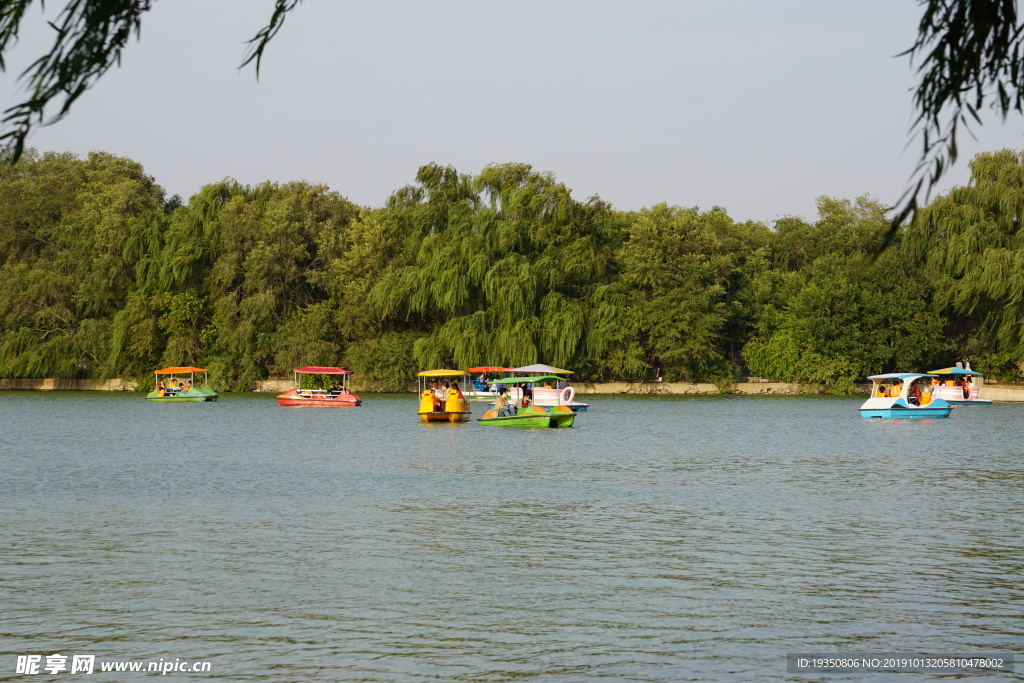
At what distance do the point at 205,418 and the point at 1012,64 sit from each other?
46580 mm

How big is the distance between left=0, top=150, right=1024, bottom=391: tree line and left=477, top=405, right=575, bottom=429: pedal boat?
21116 millimetres

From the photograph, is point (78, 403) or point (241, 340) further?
point (241, 340)

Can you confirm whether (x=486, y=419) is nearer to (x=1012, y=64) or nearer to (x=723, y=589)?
(x=723, y=589)

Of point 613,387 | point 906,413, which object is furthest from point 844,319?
point 906,413

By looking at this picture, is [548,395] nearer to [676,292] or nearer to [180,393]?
[676,292]

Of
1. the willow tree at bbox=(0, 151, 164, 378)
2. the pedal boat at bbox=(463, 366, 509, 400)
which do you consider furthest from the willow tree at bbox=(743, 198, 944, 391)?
the willow tree at bbox=(0, 151, 164, 378)

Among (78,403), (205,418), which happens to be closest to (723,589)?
(205,418)

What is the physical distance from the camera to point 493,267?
62781 millimetres

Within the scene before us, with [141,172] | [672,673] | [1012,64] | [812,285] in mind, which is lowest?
[672,673]

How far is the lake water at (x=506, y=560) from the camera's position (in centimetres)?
1086

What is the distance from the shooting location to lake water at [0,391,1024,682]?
428 inches

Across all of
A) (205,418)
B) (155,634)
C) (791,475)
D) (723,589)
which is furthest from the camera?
(205,418)

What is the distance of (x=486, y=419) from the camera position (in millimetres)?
40812

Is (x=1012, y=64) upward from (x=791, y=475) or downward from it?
upward
